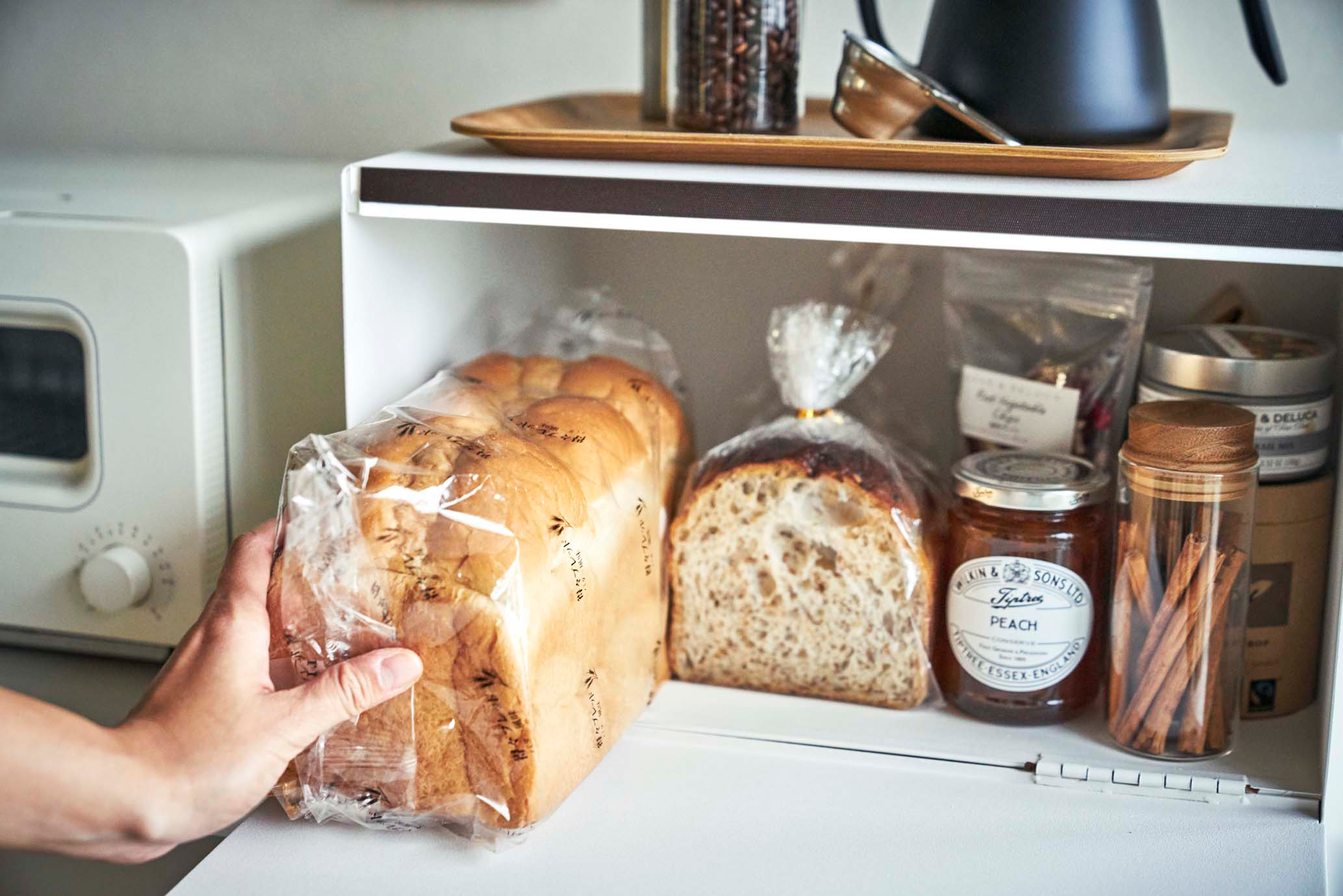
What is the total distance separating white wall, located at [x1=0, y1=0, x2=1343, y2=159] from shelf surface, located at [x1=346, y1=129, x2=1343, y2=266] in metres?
0.26

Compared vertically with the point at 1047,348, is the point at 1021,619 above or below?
below

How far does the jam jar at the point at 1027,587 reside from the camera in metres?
0.83

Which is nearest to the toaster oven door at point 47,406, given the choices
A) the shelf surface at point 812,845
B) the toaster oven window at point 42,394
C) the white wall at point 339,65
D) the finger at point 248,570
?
the toaster oven window at point 42,394

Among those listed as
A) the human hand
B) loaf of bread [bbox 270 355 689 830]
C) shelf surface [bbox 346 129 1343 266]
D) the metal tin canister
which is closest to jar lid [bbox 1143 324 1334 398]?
the metal tin canister

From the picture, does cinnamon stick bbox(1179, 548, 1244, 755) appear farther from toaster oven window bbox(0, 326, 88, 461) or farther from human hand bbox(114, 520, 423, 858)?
toaster oven window bbox(0, 326, 88, 461)

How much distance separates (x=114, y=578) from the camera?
0.93 m

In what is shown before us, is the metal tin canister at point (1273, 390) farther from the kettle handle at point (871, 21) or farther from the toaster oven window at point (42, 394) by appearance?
the toaster oven window at point (42, 394)

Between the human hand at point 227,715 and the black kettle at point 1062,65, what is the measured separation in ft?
1.82

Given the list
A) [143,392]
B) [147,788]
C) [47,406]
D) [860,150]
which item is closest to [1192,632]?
[860,150]

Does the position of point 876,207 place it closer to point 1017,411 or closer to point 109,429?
point 1017,411

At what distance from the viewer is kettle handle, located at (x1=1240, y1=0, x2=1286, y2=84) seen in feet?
2.90

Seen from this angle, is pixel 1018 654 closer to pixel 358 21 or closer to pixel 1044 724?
pixel 1044 724

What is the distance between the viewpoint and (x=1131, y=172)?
2.58 ft

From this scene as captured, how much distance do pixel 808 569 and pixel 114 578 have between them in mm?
528
